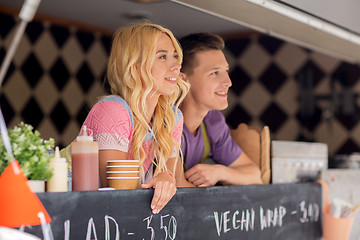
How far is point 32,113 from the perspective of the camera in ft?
12.3

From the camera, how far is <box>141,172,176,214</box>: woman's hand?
4.43 ft

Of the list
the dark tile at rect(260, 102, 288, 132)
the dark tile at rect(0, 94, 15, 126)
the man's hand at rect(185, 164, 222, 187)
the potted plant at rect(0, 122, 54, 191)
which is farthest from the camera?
the dark tile at rect(260, 102, 288, 132)

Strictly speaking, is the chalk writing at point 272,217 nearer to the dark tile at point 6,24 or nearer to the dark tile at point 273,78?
the dark tile at point 273,78

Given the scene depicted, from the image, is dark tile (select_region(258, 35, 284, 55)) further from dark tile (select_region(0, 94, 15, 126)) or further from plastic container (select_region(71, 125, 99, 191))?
plastic container (select_region(71, 125, 99, 191))

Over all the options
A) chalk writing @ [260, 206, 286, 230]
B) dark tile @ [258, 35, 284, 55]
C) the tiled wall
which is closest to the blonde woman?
chalk writing @ [260, 206, 286, 230]

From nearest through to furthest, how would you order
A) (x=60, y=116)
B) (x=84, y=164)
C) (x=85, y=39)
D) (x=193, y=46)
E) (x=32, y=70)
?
(x=84, y=164)
(x=193, y=46)
(x=32, y=70)
(x=60, y=116)
(x=85, y=39)

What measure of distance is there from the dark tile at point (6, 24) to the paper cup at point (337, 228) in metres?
2.66

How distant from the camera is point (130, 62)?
1465mm

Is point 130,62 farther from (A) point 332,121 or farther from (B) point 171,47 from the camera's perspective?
(A) point 332,121

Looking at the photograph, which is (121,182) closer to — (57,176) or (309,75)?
(57,176)

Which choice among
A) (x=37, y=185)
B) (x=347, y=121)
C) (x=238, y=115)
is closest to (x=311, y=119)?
(x=347, y=121)

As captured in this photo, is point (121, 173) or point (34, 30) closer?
point (121, 173)

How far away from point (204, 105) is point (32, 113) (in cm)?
228

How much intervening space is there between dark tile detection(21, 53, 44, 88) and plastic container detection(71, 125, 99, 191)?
270 centimetres
